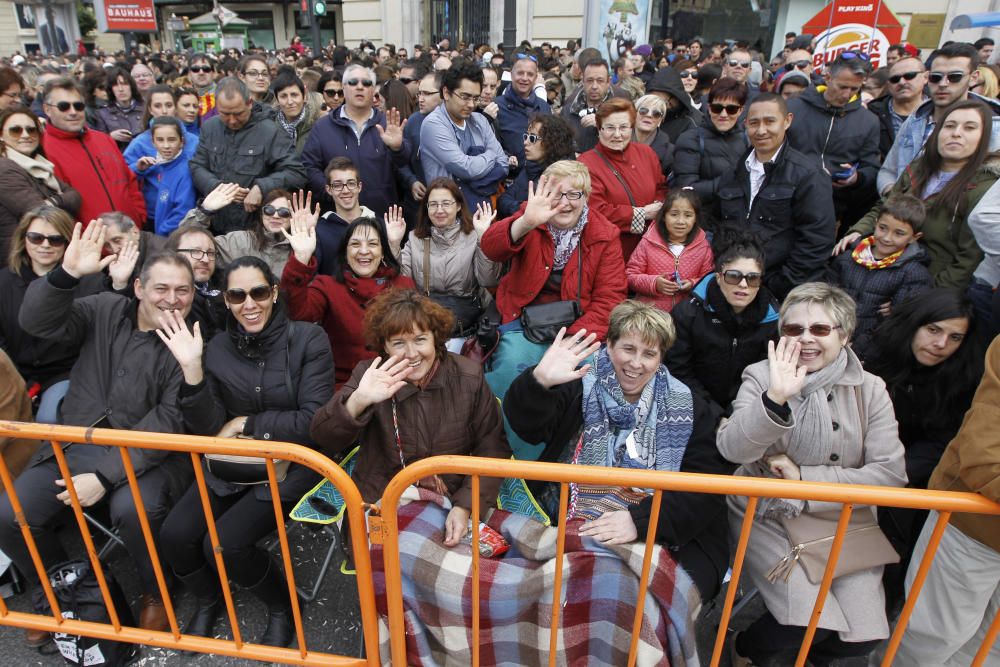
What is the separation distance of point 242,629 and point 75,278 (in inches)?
76.1

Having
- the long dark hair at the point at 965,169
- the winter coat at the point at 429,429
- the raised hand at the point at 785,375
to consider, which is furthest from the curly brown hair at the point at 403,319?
the long dark hair at the point at 965,169

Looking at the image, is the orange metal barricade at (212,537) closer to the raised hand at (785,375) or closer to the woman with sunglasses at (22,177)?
the raised hand at (785,375)

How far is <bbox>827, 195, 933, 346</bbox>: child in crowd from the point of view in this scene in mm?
3586

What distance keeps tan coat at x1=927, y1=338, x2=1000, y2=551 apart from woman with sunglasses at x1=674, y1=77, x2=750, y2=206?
9.29ft

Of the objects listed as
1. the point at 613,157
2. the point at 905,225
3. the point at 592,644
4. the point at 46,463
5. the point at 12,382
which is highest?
the point at 613,157

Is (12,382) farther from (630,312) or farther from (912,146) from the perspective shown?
(912,146)

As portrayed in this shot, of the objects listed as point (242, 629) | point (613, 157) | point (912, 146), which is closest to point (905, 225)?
point (912, 146)

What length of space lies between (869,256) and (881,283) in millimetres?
186

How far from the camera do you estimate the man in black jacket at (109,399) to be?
2.87m

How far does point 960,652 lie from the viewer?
2492mm

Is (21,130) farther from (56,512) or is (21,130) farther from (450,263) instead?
(450,263)

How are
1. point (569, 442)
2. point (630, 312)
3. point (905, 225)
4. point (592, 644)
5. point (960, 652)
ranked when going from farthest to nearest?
point (905, 225) < point (569, 442) < point (630, 312) < point (960, 652) < point (592, 644)

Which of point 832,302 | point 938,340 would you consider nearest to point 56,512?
point 832,302

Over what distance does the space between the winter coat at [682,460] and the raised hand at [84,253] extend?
226 cm
